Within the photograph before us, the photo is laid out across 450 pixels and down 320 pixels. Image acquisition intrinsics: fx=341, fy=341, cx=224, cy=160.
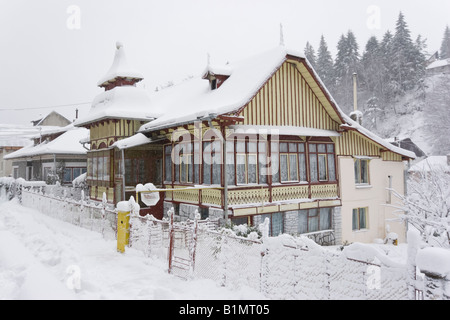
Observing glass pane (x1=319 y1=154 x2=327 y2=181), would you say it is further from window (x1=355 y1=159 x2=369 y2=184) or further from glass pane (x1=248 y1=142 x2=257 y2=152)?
glass pane (x1=248 y1=142 x2=257 y2=152)

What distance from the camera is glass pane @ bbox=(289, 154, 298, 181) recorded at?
632 inches

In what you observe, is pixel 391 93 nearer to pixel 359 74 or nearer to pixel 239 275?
pixel 359 74

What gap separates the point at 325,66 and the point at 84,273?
230 feet

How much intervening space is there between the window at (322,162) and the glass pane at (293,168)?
3.29 ft

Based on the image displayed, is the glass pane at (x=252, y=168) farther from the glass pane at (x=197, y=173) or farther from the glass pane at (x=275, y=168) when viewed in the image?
the glass pane at (x=197, y=173)

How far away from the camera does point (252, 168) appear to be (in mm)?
14695

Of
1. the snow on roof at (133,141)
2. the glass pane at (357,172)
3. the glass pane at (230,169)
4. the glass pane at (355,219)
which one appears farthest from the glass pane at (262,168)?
the glass pane at (357,172)

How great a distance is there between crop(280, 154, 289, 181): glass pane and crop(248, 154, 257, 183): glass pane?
1.59 metres

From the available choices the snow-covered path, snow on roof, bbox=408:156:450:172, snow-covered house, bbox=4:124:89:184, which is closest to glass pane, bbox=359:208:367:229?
snow on roof, bbox=408:156:450:172

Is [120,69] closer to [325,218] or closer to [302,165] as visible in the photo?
[302,165]

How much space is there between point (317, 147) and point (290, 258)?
11.1 meters

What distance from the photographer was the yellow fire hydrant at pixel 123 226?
1110cm
